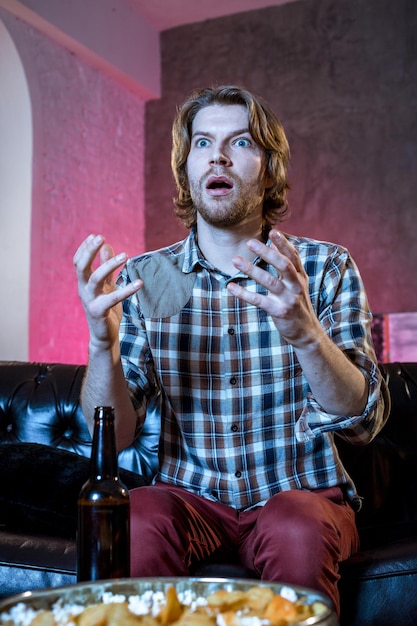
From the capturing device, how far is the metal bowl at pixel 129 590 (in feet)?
1.91

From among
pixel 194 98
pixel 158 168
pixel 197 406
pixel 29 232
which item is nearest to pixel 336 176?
pixel 158 168

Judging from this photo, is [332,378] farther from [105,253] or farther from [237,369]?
[105,253]

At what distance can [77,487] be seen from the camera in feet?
5.60

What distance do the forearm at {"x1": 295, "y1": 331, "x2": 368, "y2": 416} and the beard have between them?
452mm

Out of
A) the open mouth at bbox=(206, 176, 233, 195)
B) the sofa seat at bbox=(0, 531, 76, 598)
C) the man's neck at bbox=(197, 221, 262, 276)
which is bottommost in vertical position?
the sofa seat at bbox=(0, 531, 76, 598)

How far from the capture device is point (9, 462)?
5.78 ft

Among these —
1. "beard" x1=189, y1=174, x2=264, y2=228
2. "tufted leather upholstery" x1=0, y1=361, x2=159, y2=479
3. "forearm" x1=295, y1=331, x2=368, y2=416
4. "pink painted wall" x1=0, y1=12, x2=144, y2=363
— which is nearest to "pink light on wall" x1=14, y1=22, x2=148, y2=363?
"pink painted wall" x1=0, y1=12, x2=144, y2=363

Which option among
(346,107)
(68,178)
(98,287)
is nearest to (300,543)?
(98,287)

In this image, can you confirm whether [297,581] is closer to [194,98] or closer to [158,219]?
[194,98]

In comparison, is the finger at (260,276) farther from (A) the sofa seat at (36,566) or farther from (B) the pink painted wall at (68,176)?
(B) the pink painted wall at (68,176)

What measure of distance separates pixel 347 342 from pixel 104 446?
69 centimetres

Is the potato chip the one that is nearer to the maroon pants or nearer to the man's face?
the maroon pants

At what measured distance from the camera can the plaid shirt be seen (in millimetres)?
1502

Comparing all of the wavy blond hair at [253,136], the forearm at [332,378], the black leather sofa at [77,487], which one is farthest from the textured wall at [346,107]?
the forearm at [332,378]
